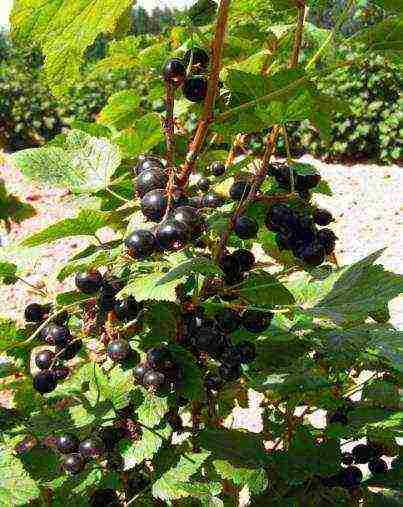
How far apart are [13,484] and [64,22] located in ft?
3.03

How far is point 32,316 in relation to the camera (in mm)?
1605

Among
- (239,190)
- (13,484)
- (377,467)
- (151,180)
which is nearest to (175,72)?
(151,180)

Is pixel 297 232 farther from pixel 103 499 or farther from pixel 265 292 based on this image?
pixel 103 499

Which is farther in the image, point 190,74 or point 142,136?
point 142,136

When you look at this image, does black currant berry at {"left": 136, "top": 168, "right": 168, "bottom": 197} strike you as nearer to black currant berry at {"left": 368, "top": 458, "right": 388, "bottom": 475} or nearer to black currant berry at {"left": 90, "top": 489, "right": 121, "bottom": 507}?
black currant berry at {"left": 90, "top": 489, "right": 121, "bottom": 507}

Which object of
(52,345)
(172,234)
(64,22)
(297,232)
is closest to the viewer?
(64,22)

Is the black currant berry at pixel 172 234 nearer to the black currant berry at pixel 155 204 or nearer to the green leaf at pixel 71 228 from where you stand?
the black currant berry at pixel 155 204

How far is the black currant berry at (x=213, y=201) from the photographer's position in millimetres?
1481

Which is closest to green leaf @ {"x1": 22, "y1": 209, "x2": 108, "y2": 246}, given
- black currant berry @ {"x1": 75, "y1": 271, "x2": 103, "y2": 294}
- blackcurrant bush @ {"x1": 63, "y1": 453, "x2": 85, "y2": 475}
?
black currant berry @ {"x1": 75, "y1": 271, "x2": 103, "y2": 294}

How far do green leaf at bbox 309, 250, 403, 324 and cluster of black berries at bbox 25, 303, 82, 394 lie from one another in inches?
27.3

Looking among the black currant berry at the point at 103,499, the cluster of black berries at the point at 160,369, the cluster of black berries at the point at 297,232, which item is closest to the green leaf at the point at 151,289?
the cluster of black berries at the point at 160,369

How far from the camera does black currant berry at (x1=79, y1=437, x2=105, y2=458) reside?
1.57m

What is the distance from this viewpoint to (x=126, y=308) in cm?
140

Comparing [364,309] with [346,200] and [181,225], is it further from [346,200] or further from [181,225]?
[346,200]
